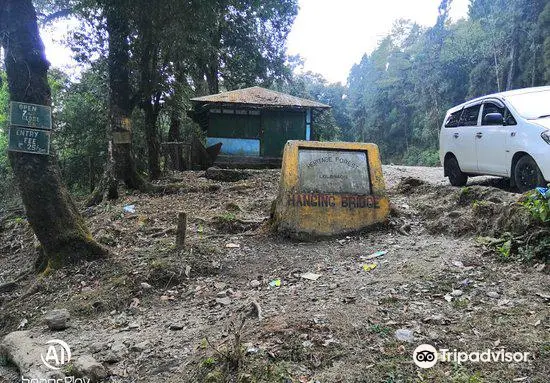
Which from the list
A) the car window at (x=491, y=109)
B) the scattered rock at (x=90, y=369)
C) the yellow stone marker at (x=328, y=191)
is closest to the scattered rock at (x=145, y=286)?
the scattered rock at (x=90, y=369)

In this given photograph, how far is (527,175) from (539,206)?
276 cm

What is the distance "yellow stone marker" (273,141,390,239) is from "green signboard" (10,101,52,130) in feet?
10.8

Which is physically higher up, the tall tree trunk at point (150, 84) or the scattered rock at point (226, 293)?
the tall tree trunk at point (150, 84)

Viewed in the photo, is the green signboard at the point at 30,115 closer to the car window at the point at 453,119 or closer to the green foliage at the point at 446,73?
the car window at the point at 453,119

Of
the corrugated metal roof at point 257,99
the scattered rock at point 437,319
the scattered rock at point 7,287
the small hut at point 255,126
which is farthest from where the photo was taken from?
the small hut at point 255,126

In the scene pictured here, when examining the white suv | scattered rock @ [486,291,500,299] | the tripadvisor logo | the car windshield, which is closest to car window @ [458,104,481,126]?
the white suv

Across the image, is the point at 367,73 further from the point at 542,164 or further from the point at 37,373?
the point at 37,373

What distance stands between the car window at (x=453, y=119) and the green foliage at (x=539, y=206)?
178 inches

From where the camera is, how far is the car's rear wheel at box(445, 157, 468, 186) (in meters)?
8.71

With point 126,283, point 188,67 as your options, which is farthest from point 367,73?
point 126,283

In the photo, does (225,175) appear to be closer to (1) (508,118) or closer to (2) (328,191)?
(2) (328,191)

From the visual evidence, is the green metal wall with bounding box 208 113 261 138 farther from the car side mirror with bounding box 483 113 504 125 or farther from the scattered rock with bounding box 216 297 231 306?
the scattered rock with bounding box 216 297 231 306

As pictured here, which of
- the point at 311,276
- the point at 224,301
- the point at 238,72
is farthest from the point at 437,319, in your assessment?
the point at 238,72

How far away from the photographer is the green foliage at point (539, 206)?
13.7 ft
